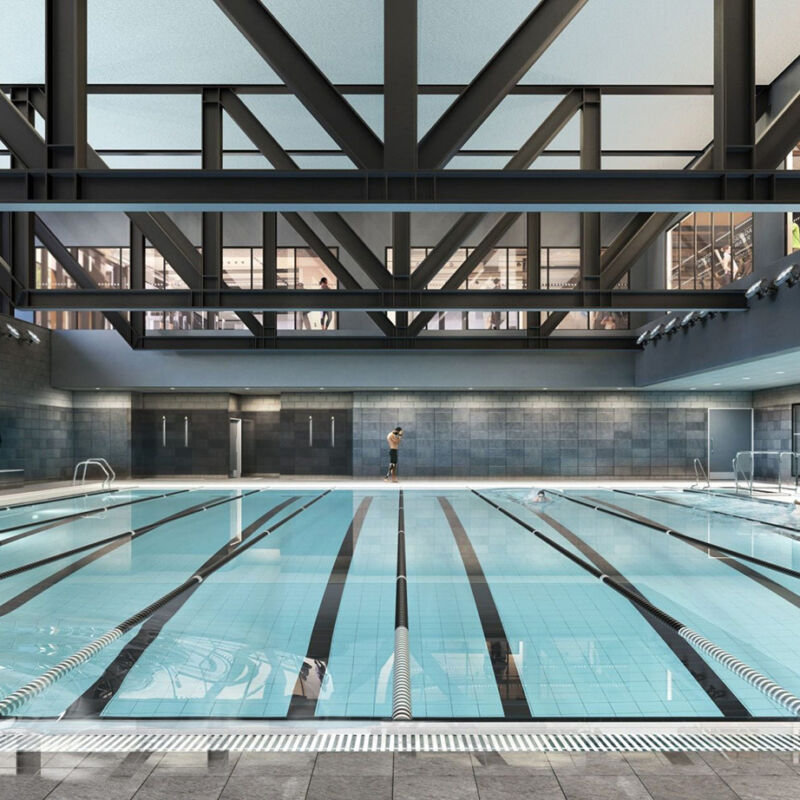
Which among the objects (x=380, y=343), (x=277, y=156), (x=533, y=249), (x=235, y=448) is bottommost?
(x=235, y=448)

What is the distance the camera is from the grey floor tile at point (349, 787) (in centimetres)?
232

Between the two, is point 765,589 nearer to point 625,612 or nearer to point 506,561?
point 625,612

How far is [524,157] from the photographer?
35.4 feet

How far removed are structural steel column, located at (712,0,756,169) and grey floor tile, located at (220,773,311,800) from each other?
6.09 m

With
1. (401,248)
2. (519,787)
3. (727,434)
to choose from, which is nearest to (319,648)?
(519,787)

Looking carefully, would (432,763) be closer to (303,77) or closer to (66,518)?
(303,77)

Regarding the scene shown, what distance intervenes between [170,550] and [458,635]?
4960mm

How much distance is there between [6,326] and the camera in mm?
18219

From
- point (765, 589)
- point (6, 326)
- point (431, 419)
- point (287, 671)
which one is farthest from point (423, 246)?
point (287, 671)

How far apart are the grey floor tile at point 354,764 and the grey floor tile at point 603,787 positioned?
617mm

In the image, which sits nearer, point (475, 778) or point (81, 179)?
point (475, 778)

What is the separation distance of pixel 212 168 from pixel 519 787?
7.93 meters

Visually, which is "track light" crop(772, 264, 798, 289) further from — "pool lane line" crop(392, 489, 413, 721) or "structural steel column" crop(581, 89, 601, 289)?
"pool lane line" crop(392, 489, 413, 721)

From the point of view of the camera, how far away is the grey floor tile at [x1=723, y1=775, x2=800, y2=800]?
2.30 metres
